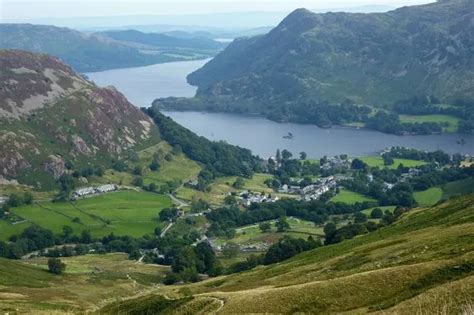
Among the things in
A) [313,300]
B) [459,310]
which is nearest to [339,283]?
[313,300]

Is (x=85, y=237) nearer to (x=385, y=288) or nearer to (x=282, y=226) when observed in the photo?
(x=282, y=226)

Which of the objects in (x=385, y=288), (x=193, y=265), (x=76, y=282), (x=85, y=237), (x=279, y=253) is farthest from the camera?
(x=85, y=237)

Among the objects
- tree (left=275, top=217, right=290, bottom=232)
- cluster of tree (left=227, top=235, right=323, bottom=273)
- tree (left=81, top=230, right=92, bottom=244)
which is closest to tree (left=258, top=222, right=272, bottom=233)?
tree (left=275, top=217, right=290, bottom=232)

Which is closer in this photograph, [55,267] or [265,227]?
→ [55,267]

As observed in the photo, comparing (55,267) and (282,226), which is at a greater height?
(55,267)

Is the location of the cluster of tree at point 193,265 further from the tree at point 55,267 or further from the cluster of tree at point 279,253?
the tree at point 55,267

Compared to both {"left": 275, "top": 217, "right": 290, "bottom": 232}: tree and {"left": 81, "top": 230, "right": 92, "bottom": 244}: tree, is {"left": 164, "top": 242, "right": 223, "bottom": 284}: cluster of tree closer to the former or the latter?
{"left": 275, "top": 217, "right": 290, "bottom": 232}: tree

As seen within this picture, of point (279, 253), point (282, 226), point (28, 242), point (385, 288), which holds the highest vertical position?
point (385, 288)

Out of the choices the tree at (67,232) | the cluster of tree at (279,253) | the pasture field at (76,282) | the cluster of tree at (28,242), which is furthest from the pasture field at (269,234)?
the cluster of tree at (28,242)

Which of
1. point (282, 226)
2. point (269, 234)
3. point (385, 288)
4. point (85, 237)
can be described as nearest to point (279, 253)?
point (269, 234)
